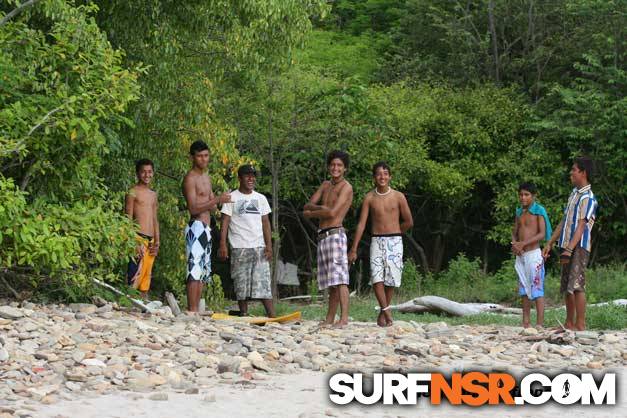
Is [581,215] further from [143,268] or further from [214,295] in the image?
[214,295]

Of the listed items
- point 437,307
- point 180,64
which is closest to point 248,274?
point 180,64

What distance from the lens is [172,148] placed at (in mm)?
13562

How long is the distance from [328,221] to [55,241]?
2.82 m

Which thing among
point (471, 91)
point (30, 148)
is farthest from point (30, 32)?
point (471, 91)

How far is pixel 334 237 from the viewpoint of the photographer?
10.8 meters

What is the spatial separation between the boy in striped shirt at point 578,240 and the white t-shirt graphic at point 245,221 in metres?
3.23

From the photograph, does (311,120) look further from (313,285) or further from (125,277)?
(125,277)

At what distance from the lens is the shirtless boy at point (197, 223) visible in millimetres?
11109

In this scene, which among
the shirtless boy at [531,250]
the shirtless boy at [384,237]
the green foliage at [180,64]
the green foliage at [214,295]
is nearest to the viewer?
the shirtless boy at [384,237]

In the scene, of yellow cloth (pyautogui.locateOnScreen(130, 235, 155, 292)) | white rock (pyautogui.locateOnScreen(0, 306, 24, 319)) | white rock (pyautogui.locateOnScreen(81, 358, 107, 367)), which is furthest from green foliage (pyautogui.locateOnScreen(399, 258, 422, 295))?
white rock (pyautogui.locateOnScreen(81, 358, 107, 367))

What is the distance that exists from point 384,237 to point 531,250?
172 cm

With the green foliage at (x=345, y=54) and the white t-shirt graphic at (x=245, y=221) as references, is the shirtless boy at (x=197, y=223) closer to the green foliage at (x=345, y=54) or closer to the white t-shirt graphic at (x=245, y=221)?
the white t-shirt graphic at (x=245, y=221)

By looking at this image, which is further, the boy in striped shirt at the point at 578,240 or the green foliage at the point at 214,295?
the green foliage at the point at 214,295

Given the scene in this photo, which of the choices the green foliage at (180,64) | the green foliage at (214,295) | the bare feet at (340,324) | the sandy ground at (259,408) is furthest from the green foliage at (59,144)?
the green foliage at (214,295)
